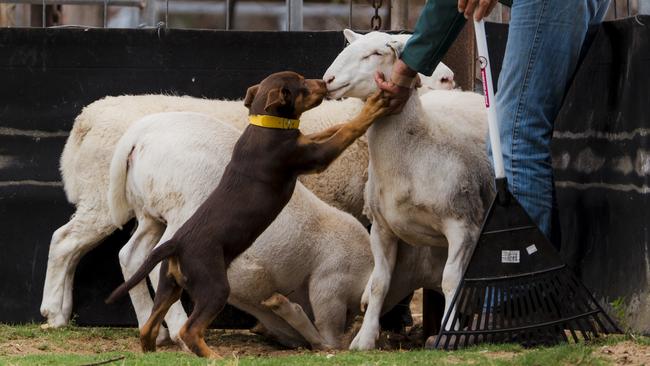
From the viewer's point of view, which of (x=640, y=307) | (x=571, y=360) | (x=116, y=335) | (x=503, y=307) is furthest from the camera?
(x=116, y=335)

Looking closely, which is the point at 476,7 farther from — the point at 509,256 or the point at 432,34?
the point at 509,256

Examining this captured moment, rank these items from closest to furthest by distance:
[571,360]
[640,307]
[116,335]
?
1. [571,360]
2. [640,307]
3. [116,335]

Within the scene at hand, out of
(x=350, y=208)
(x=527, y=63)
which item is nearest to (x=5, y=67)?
(x=350, y=208)

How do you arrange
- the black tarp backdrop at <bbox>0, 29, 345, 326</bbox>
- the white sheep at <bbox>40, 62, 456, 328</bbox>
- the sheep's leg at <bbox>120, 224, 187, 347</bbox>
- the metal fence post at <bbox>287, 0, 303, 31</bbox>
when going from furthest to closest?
the metal fence post at <bbox>287, 0, 303, 31</bbox> → the black tarp backdrop at <bbox>0, 29, 345, 326</bbox> → the white sheep at <bbox>40, 62, 456, 328</bbox> → the sheep's leg at <bbox>120, 224, 187, 347</bbox>

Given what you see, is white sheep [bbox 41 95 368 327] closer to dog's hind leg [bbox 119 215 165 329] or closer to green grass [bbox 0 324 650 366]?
dog's hind leg [bbox 119 215 165 329]

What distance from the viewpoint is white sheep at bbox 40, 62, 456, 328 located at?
823 centimetres

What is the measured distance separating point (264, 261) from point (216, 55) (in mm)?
1606

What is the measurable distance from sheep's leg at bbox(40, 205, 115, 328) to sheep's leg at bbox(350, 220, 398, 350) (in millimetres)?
2018

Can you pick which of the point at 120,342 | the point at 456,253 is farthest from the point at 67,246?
the point at 456,253

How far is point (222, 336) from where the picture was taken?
328 inches

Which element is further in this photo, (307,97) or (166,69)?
(166,69)

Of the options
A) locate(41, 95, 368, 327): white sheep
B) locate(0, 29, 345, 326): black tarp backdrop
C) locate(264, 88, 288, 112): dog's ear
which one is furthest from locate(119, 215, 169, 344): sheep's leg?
locate(264, 88, 288, 112): dog's ear

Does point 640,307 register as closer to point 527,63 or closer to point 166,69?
point 527,63

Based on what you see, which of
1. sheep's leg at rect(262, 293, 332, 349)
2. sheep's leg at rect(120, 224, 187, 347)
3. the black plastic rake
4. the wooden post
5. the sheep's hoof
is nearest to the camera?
the black plastic rake
